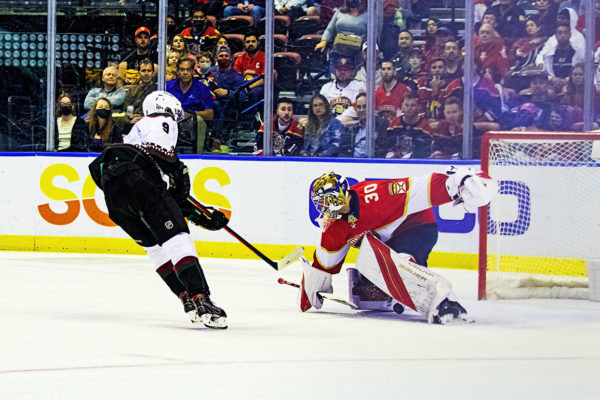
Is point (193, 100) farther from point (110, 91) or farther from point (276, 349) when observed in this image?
point (276, 349)

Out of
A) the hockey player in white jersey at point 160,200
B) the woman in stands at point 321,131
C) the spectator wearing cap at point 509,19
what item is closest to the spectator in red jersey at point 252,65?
the woman in stands at point 321,131

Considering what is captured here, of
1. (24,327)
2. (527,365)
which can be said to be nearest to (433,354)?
(527,365)

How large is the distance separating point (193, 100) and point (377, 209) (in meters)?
4.13

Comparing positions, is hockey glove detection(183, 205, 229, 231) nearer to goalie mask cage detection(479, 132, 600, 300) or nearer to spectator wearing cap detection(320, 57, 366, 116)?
goalie mask cage detection(479, 132, 600, 300)

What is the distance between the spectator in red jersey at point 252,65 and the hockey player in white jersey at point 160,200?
142 inches

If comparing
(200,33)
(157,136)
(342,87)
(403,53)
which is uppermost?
(200,33)

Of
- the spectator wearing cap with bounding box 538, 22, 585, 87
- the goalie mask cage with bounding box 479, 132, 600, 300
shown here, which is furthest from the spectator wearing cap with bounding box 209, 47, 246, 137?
the goalie mask cage with bounding box 479, 132, 600, 300

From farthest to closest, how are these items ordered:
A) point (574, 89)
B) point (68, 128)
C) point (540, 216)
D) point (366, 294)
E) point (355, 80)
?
point (68, 128)
point (355, 80)
point (574, 89)
point (540, 216)
point (366, 294)

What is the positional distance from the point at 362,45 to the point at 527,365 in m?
5.08

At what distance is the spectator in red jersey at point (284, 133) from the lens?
9.36 meters

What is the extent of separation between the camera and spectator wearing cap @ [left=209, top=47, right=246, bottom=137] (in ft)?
31.3

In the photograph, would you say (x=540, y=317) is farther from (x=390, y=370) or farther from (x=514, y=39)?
(x=514, y=39)

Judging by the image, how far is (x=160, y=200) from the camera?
560 centimetres

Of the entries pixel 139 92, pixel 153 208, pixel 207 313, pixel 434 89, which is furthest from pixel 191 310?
pixel 139 92
